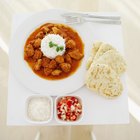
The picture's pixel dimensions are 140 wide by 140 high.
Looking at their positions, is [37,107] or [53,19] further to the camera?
[53,19]

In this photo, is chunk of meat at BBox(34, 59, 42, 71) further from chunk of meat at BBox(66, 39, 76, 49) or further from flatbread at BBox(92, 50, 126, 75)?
flatbread at BBox(92, 50, 126, 75)


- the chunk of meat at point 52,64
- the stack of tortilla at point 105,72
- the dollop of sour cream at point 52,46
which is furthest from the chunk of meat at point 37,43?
the stack of tortilla at point 105,72

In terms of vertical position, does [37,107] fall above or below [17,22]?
below

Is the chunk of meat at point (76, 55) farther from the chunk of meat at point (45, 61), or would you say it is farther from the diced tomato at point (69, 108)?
the diced tomato at point (69, 108)

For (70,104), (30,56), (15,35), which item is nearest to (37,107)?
(70,104)

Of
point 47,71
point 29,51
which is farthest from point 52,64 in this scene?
point 29,51

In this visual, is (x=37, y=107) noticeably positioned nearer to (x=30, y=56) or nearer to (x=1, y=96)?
(x=30, y=56)
